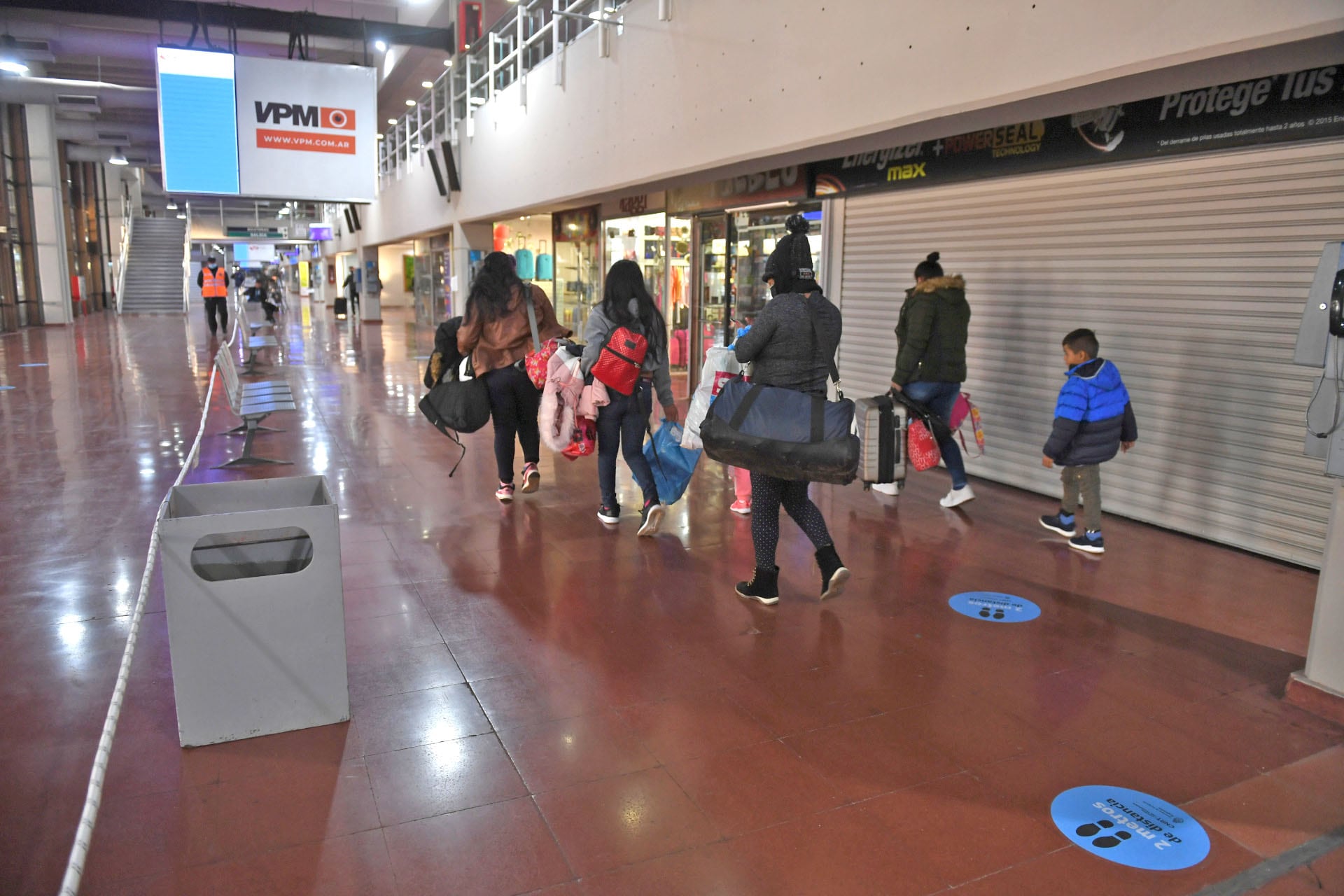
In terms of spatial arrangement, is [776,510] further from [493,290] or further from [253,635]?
[493,290]

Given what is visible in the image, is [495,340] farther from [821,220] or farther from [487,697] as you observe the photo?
[821,220]

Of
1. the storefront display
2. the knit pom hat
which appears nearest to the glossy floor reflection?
the knit pom hat

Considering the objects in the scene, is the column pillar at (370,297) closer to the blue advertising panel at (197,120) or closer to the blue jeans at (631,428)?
the blue advertising panel at (197,120)

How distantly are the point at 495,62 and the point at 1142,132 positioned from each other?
10.9 meters

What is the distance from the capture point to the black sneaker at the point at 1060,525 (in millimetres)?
5805

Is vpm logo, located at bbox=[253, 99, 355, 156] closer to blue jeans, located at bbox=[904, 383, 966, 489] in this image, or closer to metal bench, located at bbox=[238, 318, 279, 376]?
metal bench, located at bbox=[238, 318, 279, 376]

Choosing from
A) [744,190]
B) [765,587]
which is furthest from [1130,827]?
[744,190]

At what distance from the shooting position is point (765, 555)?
454 cm

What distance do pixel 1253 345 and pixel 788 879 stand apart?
467cm

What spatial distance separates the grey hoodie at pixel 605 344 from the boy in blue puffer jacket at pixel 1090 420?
229cm

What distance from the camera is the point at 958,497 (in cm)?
650

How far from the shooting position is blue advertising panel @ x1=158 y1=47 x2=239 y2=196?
1123cm

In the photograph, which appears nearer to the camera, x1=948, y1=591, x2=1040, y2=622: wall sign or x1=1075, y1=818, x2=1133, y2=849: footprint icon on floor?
x1=1075, y1=818, x2=1133, y2=849: footprint icon on floor

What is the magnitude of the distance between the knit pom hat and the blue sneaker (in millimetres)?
2546
